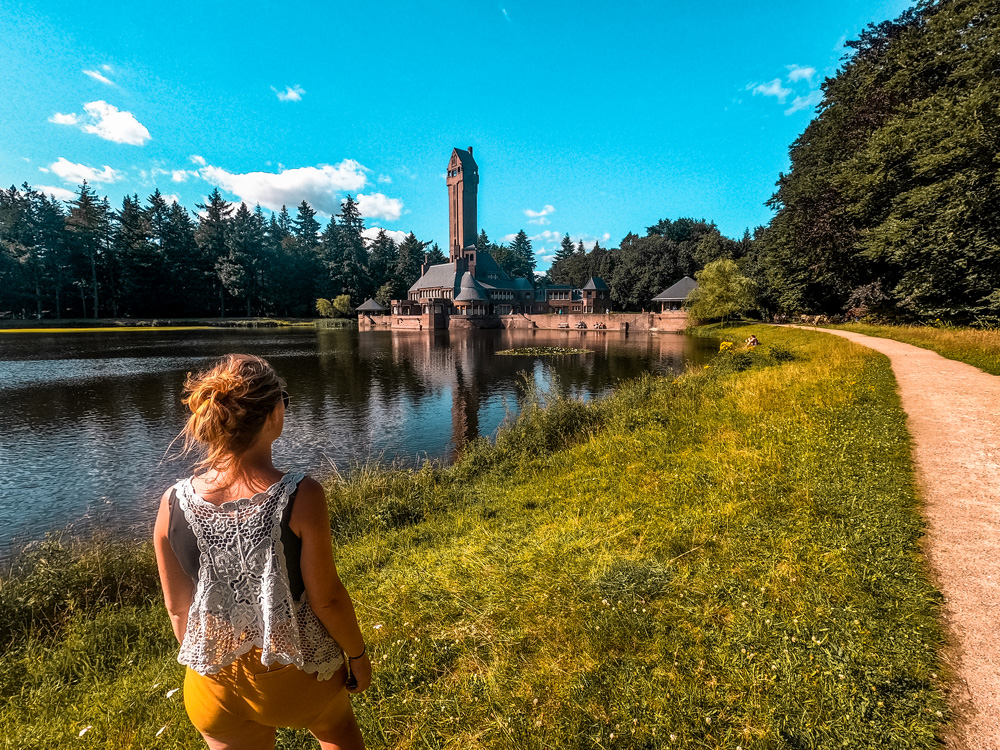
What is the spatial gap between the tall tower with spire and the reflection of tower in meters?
65.6

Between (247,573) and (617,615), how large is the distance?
299 cm

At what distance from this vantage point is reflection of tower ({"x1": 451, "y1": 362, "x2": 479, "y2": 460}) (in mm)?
14547

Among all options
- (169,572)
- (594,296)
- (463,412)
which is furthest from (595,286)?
(169,572)

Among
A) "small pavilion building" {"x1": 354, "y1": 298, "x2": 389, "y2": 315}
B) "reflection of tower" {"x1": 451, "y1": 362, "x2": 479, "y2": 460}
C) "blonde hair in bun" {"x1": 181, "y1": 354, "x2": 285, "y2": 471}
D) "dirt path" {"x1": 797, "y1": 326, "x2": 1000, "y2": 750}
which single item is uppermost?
"small pavilion building" {"x1": 354, "y1": 298, "x2": 389, "y2": 315}

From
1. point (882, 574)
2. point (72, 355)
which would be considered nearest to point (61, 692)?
point (882, 574)

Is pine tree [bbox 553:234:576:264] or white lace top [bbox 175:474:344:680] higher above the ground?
pine tree [bbox 553:234:576:264]

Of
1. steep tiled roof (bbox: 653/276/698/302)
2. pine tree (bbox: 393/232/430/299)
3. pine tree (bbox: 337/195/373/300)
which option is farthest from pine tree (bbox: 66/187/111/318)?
steep tiled roof (bbox: 653/276/698/302)

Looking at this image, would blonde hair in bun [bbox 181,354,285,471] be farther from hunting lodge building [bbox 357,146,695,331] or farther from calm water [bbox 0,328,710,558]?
hunting lodge building [bbox 357,146,695,331]

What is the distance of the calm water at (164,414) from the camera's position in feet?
33.6

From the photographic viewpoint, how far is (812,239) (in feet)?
109

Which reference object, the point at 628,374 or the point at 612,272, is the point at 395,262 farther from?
the point at 628,374

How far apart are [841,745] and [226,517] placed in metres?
3.27

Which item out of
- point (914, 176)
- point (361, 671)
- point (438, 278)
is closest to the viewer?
point (361, 671)

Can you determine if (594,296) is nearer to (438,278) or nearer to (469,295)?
(469,295)
